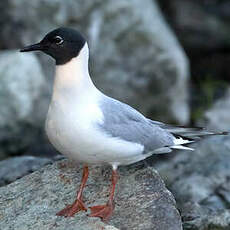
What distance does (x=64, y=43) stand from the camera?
5531mm

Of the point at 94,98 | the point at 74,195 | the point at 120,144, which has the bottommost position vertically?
the point at 74,195

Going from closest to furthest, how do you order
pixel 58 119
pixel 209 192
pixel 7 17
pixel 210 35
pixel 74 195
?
pixel 58 119, pixel 74 195, pixel 209 192, pixel 7 17, pixel 210 35

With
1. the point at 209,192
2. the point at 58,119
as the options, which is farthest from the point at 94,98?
the point at 209,192

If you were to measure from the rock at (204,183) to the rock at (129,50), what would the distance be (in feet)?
8.92

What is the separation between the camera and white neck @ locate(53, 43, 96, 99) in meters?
5.55

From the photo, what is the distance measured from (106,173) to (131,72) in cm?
472

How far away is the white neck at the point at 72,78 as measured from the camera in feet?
18.2

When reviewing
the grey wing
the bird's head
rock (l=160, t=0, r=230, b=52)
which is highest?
the bird's head

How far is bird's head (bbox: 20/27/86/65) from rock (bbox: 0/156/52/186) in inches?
71.3

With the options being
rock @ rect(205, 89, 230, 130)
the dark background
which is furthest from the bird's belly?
rock @ rect(205, 89, 230, 130)

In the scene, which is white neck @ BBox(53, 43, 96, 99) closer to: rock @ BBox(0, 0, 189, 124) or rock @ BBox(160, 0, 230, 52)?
rock @ BBox(0, 0, 189, 124)

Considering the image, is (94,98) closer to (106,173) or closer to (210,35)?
(106,173)

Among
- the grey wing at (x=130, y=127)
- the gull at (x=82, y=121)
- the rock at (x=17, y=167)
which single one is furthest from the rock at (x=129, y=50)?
the gull at (x=82, y=121)

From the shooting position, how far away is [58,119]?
5488mm
